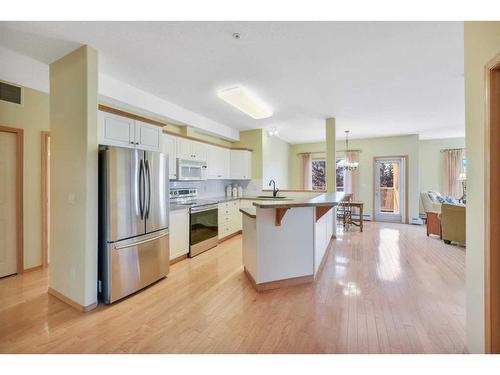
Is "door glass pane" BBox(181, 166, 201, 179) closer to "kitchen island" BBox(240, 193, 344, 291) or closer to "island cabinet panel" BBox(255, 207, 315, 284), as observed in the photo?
"kitchen island" BBox(240, 193, 344, 291)

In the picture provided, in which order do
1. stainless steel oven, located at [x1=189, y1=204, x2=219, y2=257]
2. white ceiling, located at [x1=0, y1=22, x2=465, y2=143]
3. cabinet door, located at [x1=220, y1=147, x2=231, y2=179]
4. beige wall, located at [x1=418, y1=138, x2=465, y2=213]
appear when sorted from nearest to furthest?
white ceiling, located at [x1=0, y1=22, x2=465, y2=143], stainless steel oven, located at [x1=189, y1=204, x2=219, y2=257], cabinet door, located at [x1=220, y1=147, x2=231, y2=179], beige wall, located at [x1=418, y1=138, x2=465, y2=213]

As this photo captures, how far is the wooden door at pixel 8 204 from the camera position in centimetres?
293

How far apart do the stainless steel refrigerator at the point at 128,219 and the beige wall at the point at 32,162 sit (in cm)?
154

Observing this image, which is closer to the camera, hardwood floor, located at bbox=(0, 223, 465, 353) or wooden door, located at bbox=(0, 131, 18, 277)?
hardwood floor, located at bbox=(0, 223, 465, 353)

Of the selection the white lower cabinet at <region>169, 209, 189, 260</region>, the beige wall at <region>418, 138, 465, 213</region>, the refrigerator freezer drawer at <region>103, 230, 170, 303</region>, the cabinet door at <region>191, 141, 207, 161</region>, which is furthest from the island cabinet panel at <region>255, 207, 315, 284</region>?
the beige wall at <region>418, 138, 465, 213</region>

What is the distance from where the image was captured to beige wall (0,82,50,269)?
3.00m

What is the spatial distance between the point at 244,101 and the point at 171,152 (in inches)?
58.4

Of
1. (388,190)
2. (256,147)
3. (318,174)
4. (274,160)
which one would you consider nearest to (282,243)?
(256,147)

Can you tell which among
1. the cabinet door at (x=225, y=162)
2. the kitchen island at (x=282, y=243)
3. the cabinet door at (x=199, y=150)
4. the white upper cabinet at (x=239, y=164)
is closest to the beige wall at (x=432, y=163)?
the white upper cabinet at (x=239, y=164)

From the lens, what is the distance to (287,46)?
7.70 feet

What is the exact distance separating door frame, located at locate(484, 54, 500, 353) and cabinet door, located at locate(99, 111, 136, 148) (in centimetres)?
325

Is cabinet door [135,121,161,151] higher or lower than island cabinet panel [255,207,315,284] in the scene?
higher
